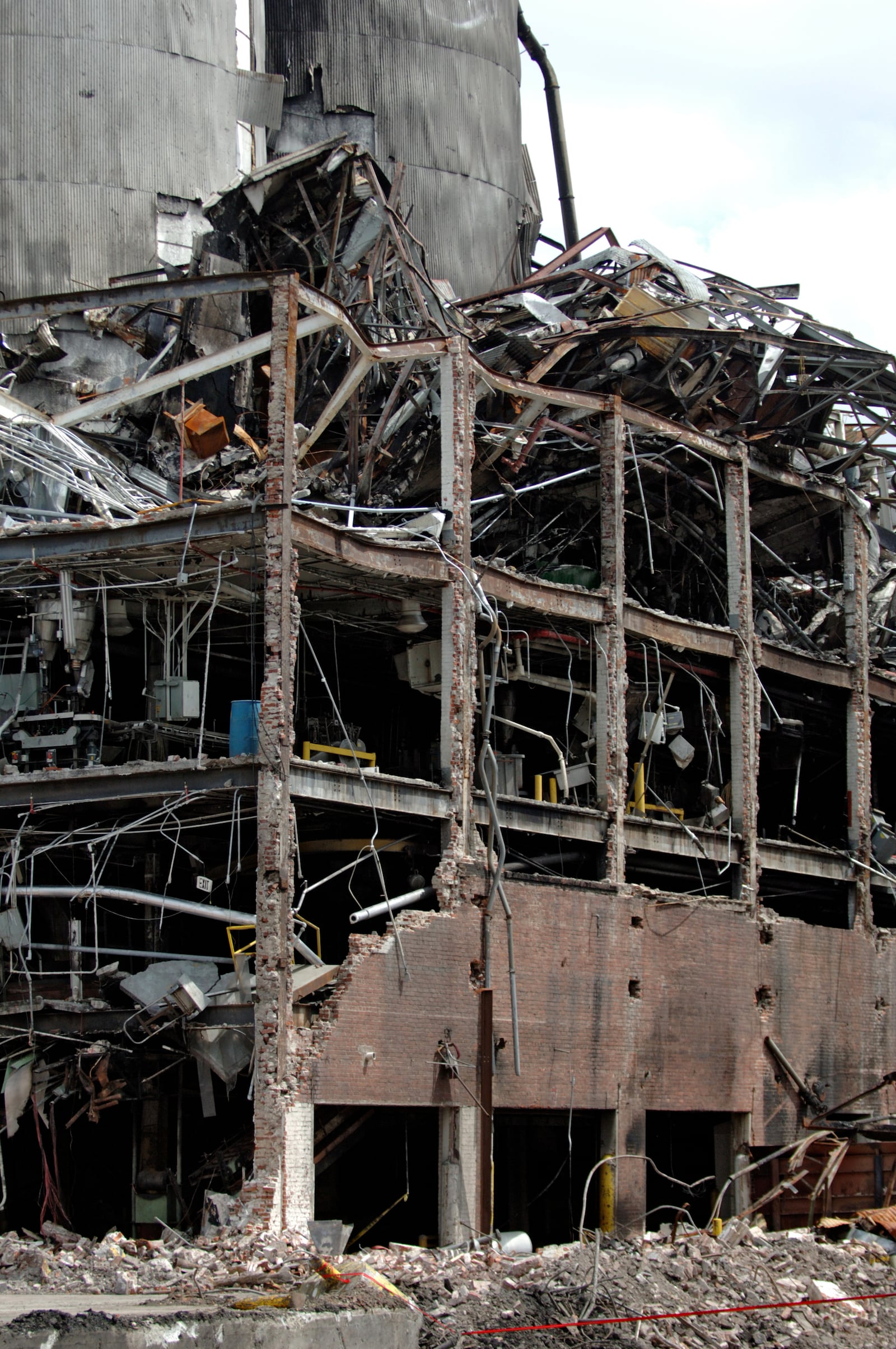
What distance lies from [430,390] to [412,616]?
316cm

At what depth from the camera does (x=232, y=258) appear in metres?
24.1

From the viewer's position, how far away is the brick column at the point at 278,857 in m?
17.8

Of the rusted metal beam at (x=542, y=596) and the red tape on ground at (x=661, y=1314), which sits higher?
the rusted metal beam at (x=542, y=596)


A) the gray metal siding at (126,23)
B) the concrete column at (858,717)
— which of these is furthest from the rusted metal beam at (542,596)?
the gray metal siding at (126,23)

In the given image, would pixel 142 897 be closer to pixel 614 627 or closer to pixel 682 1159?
pixel 614 627

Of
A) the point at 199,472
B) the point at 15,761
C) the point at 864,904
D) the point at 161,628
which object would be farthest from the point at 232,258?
the point at 864,904

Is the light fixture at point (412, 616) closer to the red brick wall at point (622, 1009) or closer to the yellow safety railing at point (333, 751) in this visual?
the yellow safety railing at point (333, 751)

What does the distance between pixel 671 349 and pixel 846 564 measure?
5.82 metres

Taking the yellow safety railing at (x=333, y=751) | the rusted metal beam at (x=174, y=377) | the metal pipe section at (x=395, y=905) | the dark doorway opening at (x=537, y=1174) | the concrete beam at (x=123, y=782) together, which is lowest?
the dark doorway opening at (x=537, y=1174)

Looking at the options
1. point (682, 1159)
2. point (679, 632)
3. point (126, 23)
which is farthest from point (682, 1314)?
point (126, 23)

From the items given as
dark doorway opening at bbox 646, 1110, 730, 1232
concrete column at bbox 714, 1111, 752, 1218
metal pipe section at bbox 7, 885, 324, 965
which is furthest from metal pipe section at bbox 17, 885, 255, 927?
concrete column at bbox 714, 1111, 752, 1218

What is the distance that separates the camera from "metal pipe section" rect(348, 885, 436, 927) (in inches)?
763

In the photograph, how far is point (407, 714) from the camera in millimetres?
24969

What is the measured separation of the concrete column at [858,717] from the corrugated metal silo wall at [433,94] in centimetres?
1070
